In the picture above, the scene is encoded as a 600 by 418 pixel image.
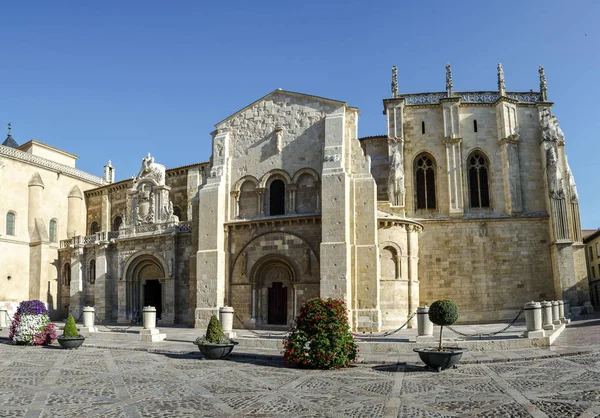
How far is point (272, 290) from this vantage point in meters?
26.5

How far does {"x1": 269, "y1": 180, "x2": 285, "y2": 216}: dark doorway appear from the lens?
26.8m

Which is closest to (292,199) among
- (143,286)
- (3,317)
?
(143,286)

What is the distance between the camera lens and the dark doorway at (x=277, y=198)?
26844mm

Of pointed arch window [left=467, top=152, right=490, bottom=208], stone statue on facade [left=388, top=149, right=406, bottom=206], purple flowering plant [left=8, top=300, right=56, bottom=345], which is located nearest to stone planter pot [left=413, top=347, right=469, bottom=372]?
purple flowering plant [left=8, top=300, right=56, bottom=345]

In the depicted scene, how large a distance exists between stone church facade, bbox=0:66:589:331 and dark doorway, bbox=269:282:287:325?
0.18 ft

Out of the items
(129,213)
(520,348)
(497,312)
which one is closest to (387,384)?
(520,348)

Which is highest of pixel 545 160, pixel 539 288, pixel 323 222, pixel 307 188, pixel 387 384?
pixel 545 160

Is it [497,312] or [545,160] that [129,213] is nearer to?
[497,312]

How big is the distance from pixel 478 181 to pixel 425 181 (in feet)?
9.90

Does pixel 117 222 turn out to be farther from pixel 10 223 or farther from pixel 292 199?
pixel 292 199

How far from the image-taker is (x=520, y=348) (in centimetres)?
1648

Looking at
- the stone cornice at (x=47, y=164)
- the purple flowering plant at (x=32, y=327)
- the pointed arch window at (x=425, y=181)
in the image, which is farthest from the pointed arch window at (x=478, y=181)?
the stone cornice at (x=47, y=164)

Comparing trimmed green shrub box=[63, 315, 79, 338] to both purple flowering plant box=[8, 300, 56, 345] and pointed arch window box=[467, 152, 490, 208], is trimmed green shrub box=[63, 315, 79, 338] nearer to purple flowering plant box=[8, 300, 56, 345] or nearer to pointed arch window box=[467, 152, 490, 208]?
purple flowering plant box=[8, 300, 56, 345]

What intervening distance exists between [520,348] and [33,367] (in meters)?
14.6
